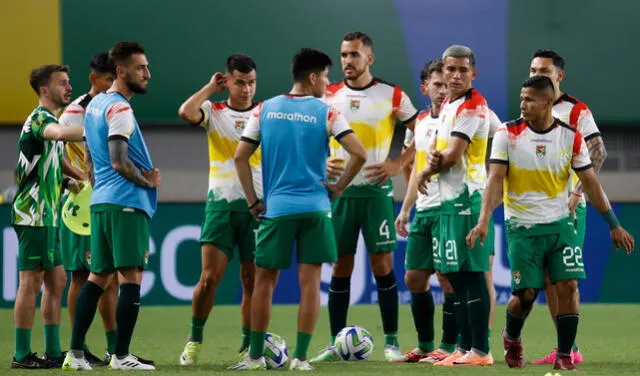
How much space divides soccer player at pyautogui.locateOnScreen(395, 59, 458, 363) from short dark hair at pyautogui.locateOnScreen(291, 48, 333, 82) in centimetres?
110

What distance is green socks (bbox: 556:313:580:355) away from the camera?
7945 millimetres

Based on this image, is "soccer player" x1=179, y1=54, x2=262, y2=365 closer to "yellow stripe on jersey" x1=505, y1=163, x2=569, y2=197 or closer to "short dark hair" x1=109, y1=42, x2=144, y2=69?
"short dark hair" x1=109, y1=42, x2=144, y2=69

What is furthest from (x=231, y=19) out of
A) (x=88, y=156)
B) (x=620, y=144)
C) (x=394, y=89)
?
(x=88, y=156)

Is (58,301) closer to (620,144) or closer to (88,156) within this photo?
(88,156)

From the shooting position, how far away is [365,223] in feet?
31.0

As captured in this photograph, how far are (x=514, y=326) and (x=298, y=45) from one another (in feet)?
27.0

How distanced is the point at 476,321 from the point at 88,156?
2.67m

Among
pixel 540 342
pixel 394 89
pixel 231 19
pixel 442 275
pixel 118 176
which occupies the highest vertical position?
pixel 231 19

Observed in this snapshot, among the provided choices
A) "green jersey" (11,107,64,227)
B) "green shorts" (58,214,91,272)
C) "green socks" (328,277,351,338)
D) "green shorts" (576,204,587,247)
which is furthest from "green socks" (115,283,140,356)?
"green shorts" (576,204,587,247)

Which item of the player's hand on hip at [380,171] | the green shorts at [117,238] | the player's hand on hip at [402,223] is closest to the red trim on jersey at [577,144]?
the player's hand on hip at [380,171]

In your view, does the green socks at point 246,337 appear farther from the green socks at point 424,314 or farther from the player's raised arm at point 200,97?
the player's raised arm at point 200,97

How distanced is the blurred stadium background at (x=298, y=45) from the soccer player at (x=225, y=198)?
615cm

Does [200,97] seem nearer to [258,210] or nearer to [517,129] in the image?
[258,210]

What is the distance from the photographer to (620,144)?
16297 mm
